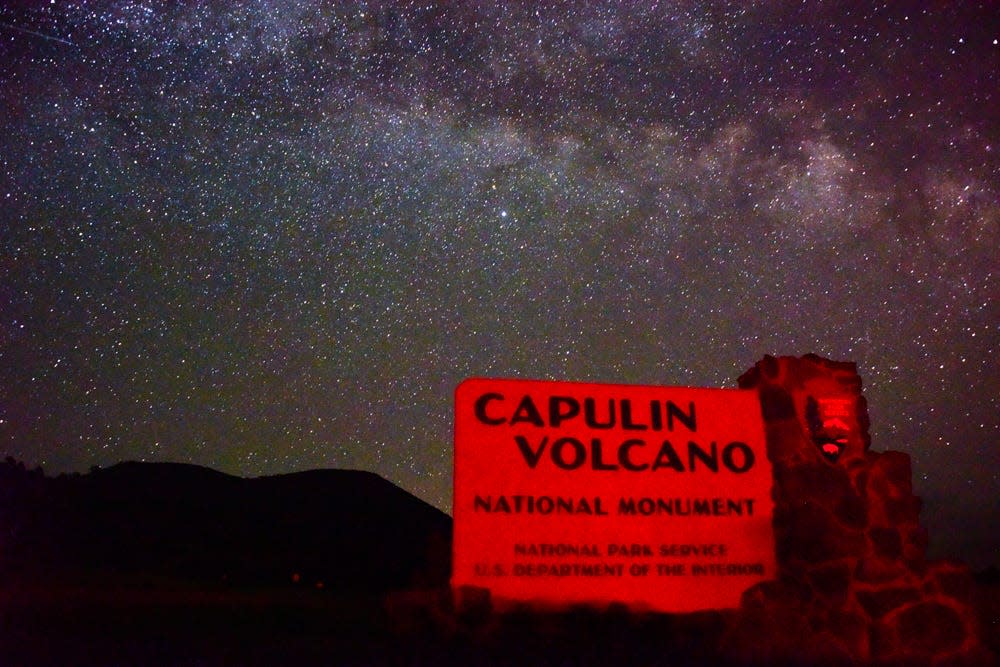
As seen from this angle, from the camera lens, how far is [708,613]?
789cm

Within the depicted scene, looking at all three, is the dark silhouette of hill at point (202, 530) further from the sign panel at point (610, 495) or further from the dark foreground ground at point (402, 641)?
the sign panel at point (610, 495)

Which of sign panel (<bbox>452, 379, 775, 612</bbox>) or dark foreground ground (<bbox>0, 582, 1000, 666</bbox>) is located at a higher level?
sign panel (<bbox>452, 379, 775, 612</bbox>)

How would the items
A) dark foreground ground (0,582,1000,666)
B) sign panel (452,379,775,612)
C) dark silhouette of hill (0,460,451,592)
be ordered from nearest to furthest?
dark foreground ground (0,582,1000,666), sign panel (452,379,775,612), dark silhouette of hill (0,460,451,592)

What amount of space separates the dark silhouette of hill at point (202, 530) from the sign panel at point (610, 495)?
43.7ft

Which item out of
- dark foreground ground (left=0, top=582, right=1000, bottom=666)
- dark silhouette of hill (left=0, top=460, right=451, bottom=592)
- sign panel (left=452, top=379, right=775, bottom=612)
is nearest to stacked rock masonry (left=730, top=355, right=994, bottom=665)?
sign panel (left=452, top=379, right=775, bottom=612)

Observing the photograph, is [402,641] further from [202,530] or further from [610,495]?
[202,530]

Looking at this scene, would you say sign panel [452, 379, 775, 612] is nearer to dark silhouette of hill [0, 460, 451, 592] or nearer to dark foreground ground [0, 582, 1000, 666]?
dark foreground ground [0, 582, 1000, 666]

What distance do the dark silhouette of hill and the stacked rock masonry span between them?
→ 13.8 meters

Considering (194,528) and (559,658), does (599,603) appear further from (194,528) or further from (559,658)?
(194,528)

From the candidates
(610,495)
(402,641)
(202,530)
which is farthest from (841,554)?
(202,530)

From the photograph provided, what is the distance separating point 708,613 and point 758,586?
584mm

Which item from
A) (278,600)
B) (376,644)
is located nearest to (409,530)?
(278,600)

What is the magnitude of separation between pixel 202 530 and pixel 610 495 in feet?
82.8

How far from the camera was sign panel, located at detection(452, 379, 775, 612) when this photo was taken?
7750mm
